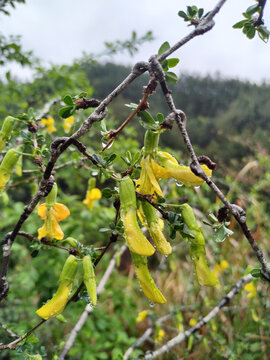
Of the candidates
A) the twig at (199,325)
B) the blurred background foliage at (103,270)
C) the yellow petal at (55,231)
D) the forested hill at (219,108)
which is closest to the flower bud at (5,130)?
the blurred background foliage at (103,270)

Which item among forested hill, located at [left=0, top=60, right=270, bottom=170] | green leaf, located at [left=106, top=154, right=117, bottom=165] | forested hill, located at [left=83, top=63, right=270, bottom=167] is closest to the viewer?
green leaf, located at [left=106, top=154, right=117, bottom=165]

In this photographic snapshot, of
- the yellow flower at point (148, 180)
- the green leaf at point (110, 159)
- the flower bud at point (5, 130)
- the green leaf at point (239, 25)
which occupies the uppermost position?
the green leaf at point (239, 25)

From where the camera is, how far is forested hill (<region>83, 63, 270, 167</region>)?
672cm

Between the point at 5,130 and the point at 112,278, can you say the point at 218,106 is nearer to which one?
the point at 112,278

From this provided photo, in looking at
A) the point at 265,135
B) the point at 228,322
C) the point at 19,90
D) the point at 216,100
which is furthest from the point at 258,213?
the point at 216,100

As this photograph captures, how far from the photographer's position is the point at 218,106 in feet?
27.5

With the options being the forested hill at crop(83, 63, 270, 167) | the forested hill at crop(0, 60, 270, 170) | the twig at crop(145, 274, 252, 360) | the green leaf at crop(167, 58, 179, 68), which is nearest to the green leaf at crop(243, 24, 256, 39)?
the green leaf at crop(167, 58, 179, 68)

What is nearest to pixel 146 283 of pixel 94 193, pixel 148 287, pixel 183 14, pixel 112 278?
pixel 148 287

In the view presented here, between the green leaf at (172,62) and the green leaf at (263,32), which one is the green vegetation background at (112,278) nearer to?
the green leaf at (172,62)

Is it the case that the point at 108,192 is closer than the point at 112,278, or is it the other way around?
the point at 108,192

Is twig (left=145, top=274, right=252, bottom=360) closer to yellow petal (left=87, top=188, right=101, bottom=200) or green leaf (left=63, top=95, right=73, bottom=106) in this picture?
yellow petal (left=87, top=188, right=101, bottom=200)

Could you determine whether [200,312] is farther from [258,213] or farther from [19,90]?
[19,90]

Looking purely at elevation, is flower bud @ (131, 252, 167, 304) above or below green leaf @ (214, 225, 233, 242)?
below

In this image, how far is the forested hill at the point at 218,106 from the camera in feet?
22.1
